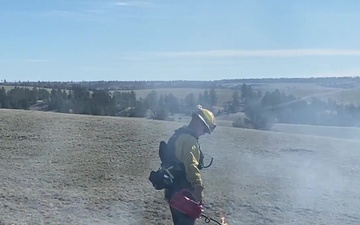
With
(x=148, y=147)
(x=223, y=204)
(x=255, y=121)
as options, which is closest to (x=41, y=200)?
(x=223, y=204)

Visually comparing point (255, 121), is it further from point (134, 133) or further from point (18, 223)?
point (18, 223)

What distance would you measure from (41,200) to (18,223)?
1655 millimetres

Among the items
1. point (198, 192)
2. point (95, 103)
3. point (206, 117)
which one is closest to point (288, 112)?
point (95, 103)

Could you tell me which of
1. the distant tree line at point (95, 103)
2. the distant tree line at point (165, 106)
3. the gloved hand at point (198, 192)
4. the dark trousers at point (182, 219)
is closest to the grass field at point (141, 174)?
the dark trousers at point (182, 219)

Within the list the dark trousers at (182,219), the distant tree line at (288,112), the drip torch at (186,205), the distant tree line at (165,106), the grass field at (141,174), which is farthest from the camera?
the distant tree line at (288,112)

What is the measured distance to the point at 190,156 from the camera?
6.18m

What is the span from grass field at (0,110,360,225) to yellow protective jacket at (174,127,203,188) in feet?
15.3

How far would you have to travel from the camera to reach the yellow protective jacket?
20.2 feet

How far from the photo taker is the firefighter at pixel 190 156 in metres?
6.17

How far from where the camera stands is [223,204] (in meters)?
12.1

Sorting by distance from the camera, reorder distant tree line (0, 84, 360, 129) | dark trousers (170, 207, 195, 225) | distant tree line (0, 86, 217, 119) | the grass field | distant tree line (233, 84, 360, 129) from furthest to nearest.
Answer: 1. distant tree line (233, 84, 360, 129)
2. distant tree line (0, 84, 360, 129)
3. distant tree line (0, 86, 217, 119)
4. the grass field
5. dark trousers (170, 207, 195, 225)

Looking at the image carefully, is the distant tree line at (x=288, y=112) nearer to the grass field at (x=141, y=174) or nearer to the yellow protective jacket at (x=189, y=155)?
the grass field at (x=141, y=174)

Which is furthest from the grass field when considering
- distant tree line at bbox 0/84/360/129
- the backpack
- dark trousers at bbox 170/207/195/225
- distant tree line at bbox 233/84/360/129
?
distant tree line at bbox 233/84/360/129

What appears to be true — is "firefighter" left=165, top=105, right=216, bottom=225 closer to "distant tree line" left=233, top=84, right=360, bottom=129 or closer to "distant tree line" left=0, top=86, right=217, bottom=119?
"distant tree line" left=0, top=86, right=217, bottom=119
